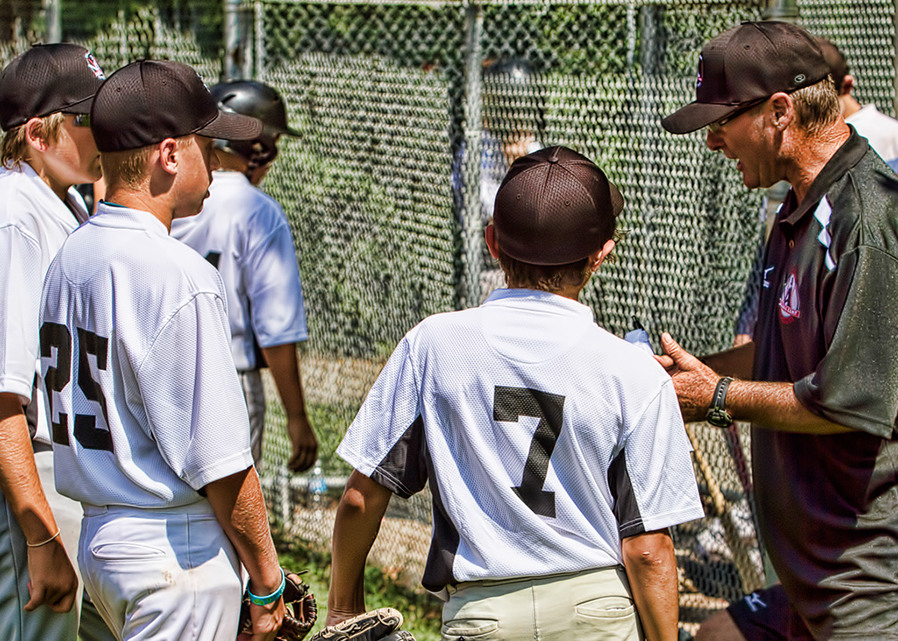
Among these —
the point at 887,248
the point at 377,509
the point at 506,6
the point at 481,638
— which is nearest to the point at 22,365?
the point at 377,509

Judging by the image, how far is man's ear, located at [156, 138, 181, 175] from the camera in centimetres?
248

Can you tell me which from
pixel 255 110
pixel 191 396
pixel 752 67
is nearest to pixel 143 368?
pixel 191 396

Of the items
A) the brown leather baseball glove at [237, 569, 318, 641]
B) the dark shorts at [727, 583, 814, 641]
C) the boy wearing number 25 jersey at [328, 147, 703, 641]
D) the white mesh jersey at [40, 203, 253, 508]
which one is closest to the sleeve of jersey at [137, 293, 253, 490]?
the white mesh jersey at [40, 203, 253, 508]

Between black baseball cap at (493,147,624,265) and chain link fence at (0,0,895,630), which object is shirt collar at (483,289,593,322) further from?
chain link fence at (0,0,895,630)

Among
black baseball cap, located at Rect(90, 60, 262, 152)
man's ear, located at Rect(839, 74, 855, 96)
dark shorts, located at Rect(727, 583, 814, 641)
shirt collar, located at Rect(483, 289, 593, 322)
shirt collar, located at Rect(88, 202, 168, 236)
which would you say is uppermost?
man's ear, located at Rect(839, 74, 855, 96)

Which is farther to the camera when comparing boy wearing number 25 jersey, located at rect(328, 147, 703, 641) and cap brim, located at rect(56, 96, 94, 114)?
cap brim, located at rect(56, 96, 94, 114)

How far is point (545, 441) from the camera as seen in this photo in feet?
7.38

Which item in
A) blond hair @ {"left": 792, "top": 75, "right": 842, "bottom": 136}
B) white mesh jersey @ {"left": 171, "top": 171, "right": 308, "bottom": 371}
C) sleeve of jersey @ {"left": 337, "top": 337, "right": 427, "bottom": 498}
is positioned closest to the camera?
sleeve of jersey @ {"left": 337, "top": 337, "right": 427, "bottom": 498}

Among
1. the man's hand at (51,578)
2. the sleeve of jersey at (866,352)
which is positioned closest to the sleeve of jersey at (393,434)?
the man's hand at (51,578)

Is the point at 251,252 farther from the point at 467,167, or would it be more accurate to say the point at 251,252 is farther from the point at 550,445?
the point at 550,445

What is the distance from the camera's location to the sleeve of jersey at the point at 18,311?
268 centimetres

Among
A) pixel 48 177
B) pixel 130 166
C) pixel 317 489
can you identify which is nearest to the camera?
pixel 130 166

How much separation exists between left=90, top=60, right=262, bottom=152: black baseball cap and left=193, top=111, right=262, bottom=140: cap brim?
9 centimetres

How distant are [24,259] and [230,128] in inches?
27.7
